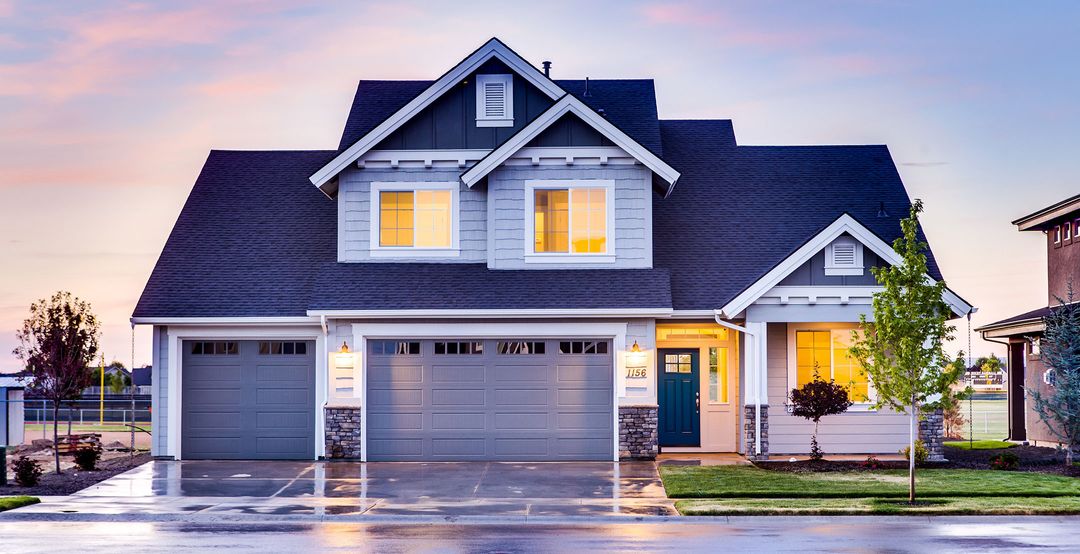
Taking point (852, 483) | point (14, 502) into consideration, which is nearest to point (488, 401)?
point (852, 483)

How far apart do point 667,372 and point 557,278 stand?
140 inches

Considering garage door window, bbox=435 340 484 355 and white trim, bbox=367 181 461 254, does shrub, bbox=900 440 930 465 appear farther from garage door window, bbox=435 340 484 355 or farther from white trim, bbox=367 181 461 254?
white trim, bbox=367 181 461 254

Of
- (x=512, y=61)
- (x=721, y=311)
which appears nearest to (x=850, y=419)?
(x=721, y=311)

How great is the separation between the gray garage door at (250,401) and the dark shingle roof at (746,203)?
823 cm

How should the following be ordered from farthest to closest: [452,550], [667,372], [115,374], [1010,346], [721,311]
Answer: [115,374] < [1010,346] < [667,372] < [721,311] < [452,550]

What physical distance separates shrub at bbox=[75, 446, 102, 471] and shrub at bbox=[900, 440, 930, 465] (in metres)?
16.1

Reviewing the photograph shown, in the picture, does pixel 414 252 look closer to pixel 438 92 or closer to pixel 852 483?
pixel 438 92

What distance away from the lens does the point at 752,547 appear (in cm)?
1375

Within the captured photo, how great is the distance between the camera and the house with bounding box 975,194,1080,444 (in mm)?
26656

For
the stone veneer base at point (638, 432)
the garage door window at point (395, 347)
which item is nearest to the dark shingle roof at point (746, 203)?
the stone veneer base at point (638, 432)

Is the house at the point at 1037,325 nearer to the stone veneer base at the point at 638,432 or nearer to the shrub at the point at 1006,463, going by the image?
the shrub at the point at 1006,463

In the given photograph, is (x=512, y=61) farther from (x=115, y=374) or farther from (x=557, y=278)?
(x=115, y=374)

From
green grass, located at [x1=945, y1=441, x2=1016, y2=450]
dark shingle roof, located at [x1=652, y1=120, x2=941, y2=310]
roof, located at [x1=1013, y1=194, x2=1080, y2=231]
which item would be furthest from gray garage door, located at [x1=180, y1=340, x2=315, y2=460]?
roof, located at [x1=1013, y1=194, x2=1080, y2=231]

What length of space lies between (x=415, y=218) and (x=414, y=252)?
2.42 feet
